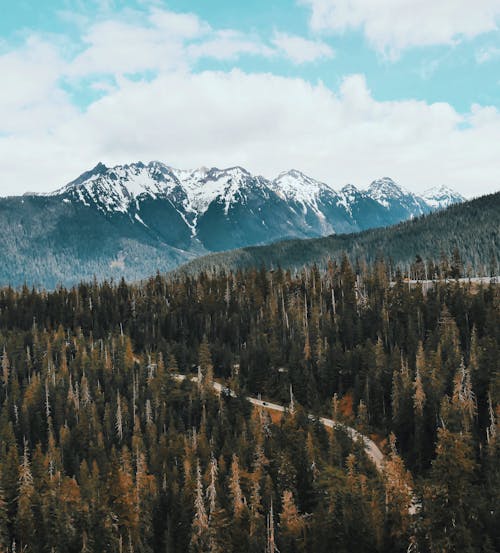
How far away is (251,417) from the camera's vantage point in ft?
333

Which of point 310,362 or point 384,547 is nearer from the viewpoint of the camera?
point 384,547

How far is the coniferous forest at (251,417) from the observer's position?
63031 millimetres

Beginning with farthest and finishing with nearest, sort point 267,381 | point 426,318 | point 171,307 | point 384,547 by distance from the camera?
point 171,307
point 426,318
point 267,381
point 384,547

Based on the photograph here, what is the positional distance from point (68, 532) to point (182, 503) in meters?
14.0

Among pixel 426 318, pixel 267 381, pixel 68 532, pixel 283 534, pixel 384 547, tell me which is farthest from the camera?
pixel 426 318

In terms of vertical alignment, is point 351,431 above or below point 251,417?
below

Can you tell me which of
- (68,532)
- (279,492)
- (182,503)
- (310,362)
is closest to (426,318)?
(310,362)

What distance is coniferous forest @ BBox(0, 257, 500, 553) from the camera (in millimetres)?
63031

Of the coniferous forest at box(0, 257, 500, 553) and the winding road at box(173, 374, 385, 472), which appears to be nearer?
the coniferous forest at box(0, 257, 500, 553)

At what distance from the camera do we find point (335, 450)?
80.4m

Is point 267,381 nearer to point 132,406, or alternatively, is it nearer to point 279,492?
point 132,406

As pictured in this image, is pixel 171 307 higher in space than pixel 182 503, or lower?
higher

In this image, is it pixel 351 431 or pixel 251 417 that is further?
pixel 251 417

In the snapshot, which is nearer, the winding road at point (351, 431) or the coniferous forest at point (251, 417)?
the coniferous forest at point (251, 417)
